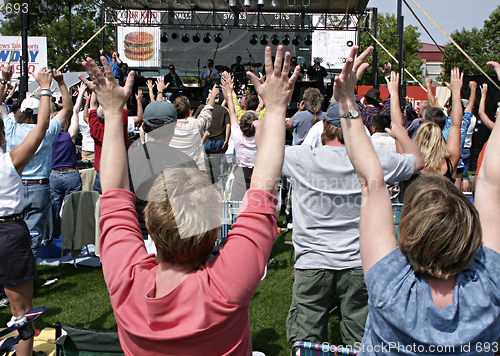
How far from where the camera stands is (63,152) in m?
5.26

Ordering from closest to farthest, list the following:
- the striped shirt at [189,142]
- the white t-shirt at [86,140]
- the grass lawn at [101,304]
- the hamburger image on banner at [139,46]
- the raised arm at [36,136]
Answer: the striped shirt at [189,142] → the raised arm at [36,136] → the grass lawn at [101,304] → the white t-shirt at [86,140] → the hamburger image on banner at [139,46]

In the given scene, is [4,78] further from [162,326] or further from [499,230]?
[499,230]

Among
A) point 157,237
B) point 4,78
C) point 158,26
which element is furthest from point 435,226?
point 158,26

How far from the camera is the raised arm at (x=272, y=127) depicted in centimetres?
122

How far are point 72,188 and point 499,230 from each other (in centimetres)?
525


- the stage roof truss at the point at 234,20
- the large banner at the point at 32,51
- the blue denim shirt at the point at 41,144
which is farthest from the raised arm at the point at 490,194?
the stage roof truss at the point at 234,20

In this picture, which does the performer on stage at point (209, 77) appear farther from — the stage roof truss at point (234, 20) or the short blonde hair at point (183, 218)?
the short blonde hair at point (183, 218)

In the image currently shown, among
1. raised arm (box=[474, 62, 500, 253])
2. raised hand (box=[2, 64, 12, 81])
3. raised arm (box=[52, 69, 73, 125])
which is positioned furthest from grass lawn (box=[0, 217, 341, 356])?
raised arm (box=[474, 62, 500, 253])

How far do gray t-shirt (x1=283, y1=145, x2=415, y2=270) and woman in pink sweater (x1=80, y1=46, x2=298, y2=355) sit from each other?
1.20 metres

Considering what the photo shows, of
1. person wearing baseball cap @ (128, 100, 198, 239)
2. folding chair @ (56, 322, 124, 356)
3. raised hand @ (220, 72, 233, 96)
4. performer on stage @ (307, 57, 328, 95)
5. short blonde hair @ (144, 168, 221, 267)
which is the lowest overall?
folding chair @ (56, 322, 124, 356)

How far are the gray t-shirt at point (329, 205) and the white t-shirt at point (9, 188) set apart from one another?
190cm

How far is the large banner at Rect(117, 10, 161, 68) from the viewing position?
17266 millimetres

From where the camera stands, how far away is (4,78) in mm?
3377

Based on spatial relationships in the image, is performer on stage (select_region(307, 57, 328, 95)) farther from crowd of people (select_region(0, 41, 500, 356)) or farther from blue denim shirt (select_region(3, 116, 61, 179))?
crowd of people (select_region(0, 41, 500, 356))
